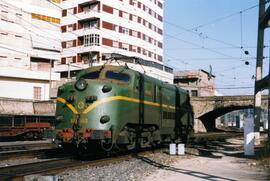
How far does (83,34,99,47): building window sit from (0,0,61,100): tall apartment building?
8982 mm

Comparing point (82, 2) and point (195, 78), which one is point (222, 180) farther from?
point (195, 78)

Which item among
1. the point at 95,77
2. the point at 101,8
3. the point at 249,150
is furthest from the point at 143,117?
the point at 101,8

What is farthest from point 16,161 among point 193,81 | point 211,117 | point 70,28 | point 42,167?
point 193,81

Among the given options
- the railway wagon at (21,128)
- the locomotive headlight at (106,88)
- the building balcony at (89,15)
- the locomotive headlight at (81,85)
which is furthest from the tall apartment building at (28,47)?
the locomotive headlight at (106,88)

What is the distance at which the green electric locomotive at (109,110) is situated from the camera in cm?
Answer: 1459

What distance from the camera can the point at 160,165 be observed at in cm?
1446

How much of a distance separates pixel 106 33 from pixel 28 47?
17114 millimetres

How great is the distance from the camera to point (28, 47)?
48344 mm

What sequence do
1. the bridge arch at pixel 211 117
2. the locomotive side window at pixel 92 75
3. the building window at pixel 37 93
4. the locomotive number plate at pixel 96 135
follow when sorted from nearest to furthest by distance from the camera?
the locomotive number plate at pixel 96 135
the locomotive side window at pixel 92 75
the building window at pixel 37 93
the bridge arch at pixel 211 117

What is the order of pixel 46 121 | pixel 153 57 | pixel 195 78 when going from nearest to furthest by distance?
1. pixel 46 121
2. pixel 153 57
3. pixel 195 78

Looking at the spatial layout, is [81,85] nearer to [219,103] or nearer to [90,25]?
[219,103]

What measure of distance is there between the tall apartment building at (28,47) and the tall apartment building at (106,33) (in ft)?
29.5

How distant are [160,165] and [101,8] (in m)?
51.3

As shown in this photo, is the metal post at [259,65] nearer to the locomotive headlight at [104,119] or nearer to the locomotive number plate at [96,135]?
the locomotive headlight at [104,119]
